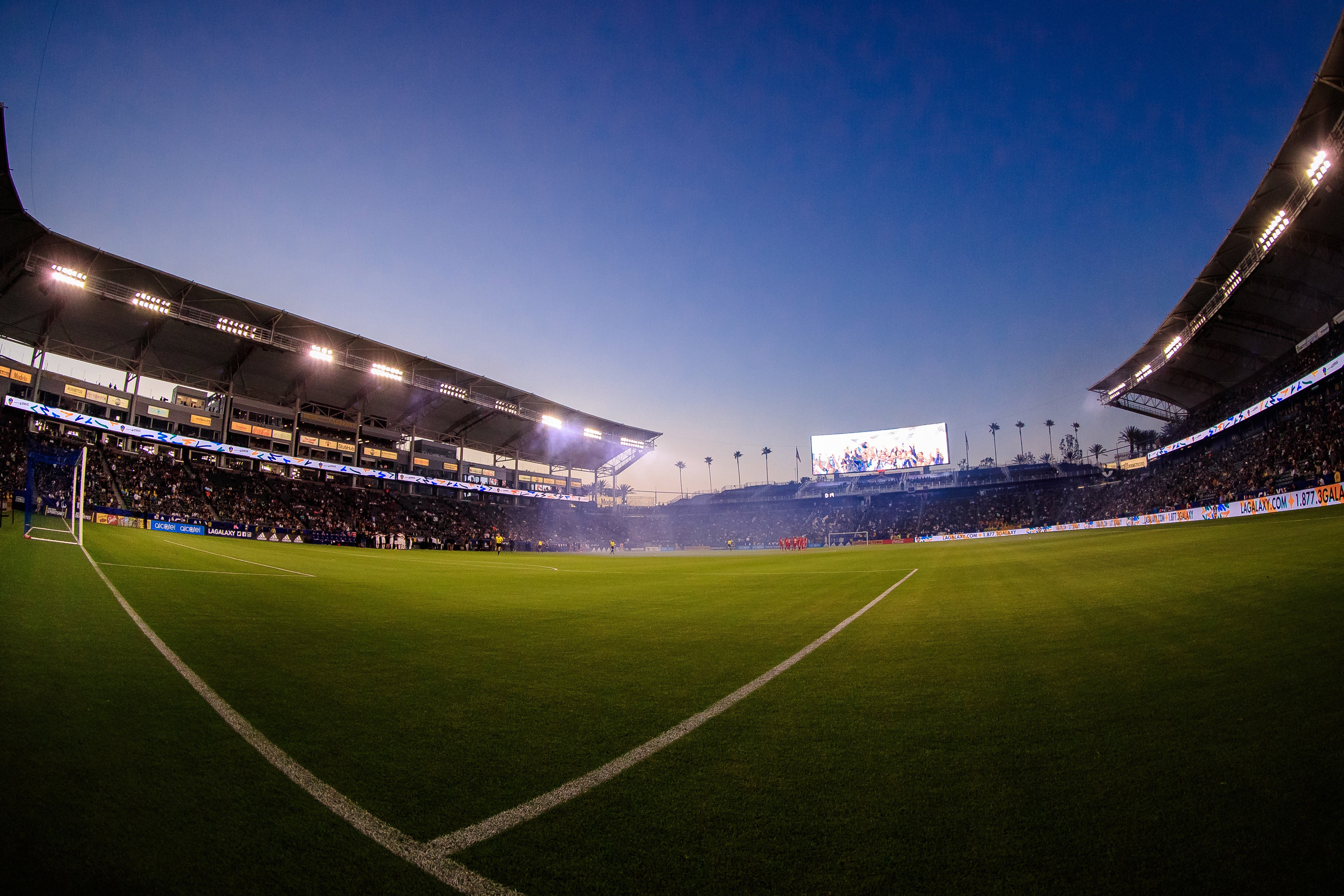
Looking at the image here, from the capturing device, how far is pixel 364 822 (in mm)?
2148

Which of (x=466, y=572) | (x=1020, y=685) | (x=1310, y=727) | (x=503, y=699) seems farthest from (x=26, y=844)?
(x=466, y=572)

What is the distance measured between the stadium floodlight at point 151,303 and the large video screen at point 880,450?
52.7m

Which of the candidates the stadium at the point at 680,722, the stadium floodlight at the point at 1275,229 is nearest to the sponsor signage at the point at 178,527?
the stadium at the point at 680,722

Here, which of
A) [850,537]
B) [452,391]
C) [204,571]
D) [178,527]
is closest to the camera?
[204,571]

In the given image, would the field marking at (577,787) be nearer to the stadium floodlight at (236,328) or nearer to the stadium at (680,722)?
the stadium at (680,722)

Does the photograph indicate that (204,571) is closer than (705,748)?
No

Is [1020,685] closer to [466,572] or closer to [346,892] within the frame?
[346,892]

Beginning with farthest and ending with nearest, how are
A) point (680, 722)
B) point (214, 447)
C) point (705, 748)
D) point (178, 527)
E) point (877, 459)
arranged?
1. point (877, 459)
2. point (214, 447)
3. point (178, 527)
4. point (680, 722)
5. point (705, 748)

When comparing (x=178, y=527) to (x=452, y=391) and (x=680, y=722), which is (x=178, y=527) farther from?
(x=680, y=722)

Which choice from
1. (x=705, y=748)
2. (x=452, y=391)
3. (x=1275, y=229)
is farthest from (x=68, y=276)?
(x=1275, y=229)

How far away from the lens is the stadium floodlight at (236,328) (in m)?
34.1

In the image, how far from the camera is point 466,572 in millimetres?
15906

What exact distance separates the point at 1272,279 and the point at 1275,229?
5989 millimetres

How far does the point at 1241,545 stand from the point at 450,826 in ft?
55.7
